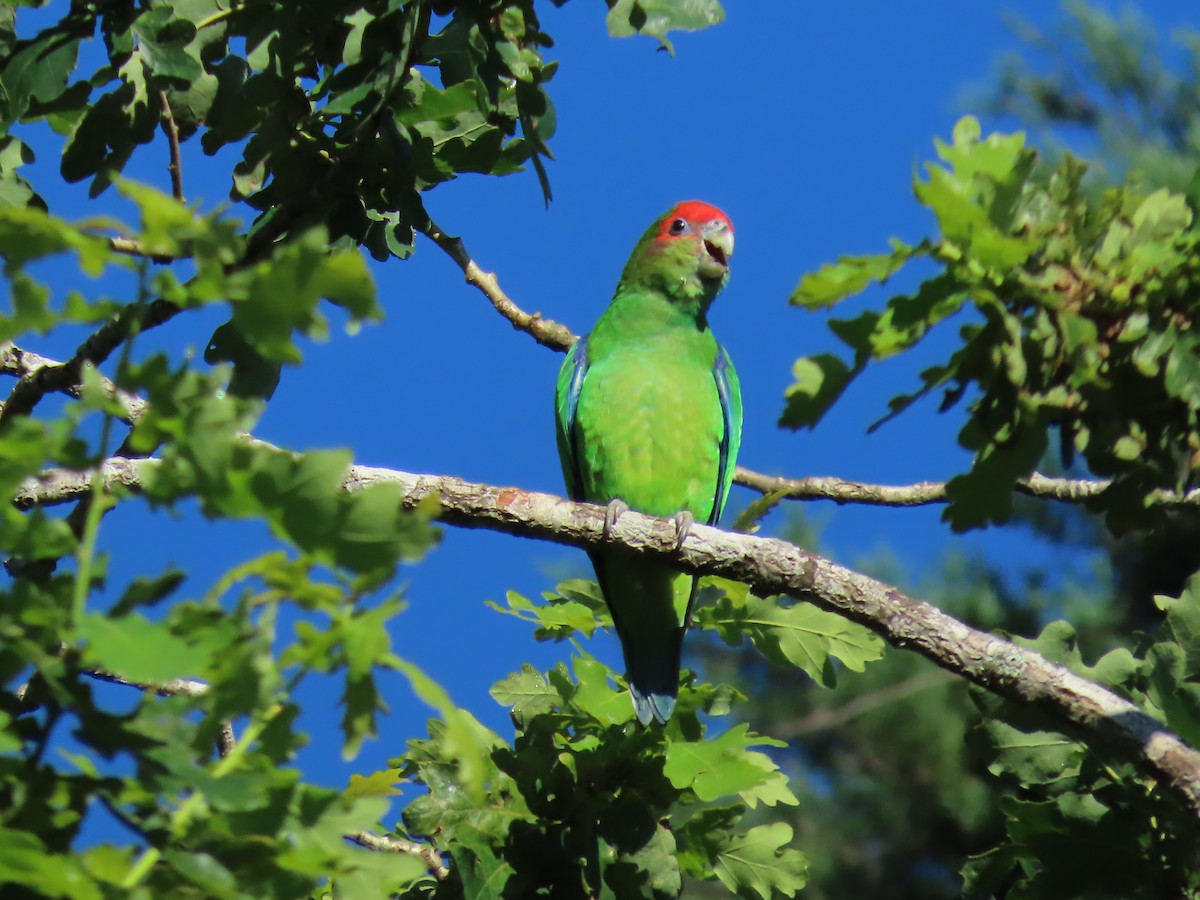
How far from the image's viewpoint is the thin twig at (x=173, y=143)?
2035mm

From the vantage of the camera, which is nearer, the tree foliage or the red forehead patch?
the tree foliage

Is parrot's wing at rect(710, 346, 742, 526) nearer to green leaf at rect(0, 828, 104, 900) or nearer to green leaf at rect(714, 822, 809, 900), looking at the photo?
green leaf at rect(714, 822, 809, 900)

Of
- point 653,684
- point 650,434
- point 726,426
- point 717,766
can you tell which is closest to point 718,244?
point 726,426

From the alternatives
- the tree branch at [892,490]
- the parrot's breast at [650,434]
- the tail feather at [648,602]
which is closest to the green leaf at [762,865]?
the tree branch at [892,490]

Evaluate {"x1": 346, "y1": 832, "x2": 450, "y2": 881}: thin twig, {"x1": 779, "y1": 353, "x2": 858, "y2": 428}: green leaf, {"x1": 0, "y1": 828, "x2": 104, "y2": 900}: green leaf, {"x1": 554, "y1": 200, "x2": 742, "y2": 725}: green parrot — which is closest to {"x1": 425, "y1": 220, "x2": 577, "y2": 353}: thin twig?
{"x1": 554, "y1": 200, "x2": 742, "y2": 725}: green parrot

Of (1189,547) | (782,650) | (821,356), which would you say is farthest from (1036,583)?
→ (821,356)

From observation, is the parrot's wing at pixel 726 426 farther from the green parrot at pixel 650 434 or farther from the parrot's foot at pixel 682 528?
the parrot's foot at pixel 682 528

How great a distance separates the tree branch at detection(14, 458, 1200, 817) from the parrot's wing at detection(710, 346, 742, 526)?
48.7 inches

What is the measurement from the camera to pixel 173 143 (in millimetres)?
2219

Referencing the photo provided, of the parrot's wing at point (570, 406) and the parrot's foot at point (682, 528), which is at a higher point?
the parrot's wing at point (570, 406)

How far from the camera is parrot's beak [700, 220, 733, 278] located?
4.27 meters

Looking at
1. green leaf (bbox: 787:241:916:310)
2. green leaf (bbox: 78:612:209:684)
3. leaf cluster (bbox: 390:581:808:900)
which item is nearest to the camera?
green leaf (bbox: 78:612:209:684)

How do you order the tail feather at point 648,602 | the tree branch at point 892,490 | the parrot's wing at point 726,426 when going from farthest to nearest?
the parrot's wing at point 726,426, the tail feather at point 648,602, the tree branch at point 892,490

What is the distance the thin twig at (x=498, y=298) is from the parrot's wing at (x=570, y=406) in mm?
315
